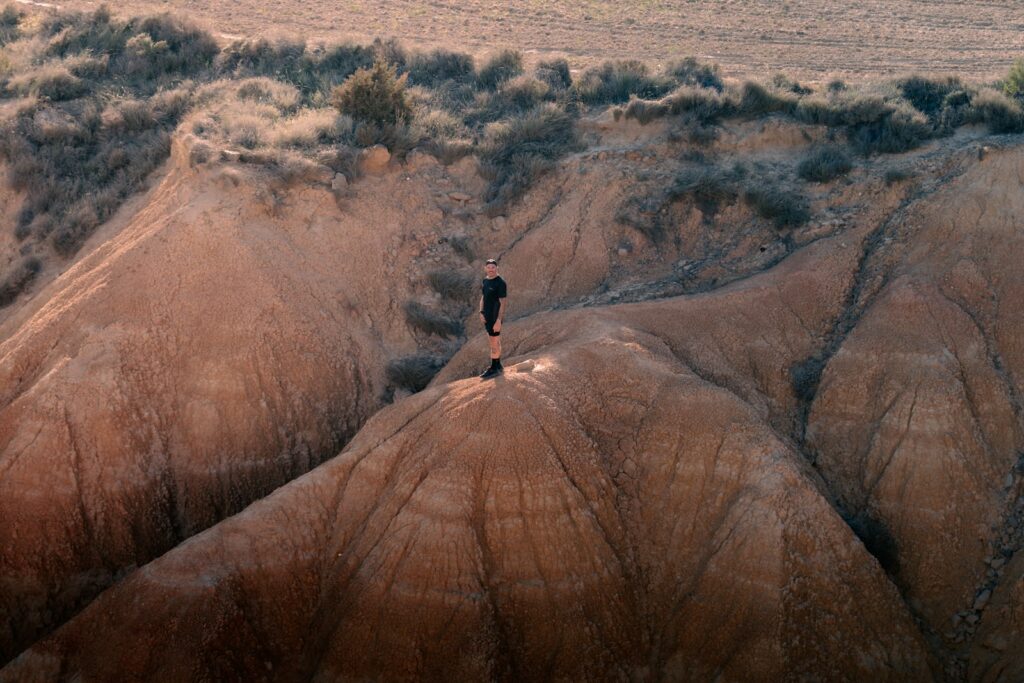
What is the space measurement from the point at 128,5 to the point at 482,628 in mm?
29386

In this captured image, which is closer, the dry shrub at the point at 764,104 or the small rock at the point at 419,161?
the small rock at the point at 419,161

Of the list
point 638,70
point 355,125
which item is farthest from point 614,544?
point 638,70

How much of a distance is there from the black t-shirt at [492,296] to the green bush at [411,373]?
352 cm

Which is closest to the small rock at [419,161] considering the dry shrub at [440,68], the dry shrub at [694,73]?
the dry shrub at [440,68]

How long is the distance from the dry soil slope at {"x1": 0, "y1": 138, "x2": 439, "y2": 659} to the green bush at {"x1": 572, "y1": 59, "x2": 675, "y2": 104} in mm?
7260

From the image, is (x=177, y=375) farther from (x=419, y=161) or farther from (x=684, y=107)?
(x=684, y=107)

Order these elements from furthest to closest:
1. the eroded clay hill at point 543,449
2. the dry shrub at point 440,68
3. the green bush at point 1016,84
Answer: the dry shrub at point 440,68 → the green bush at point 1016,84 → the eroded clay hill at point 543,449

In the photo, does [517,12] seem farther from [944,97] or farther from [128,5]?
[944,97]

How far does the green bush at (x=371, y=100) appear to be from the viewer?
59.3ft

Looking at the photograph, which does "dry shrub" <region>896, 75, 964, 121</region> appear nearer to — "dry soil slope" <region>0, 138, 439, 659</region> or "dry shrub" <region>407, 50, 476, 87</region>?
"dry shrub" <region>407, 50, 476, 87</region>

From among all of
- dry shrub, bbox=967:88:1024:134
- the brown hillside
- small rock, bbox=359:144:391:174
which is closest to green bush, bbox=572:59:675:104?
the brown hillside

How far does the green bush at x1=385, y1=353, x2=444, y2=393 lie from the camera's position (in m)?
14.5

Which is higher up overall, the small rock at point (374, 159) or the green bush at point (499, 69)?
the green bush at point (499, 69)

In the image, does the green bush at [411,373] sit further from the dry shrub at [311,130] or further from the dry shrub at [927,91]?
the dry shrub at [927,91]
